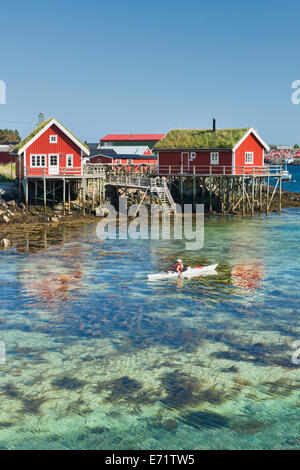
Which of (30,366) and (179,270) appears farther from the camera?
(179,270)

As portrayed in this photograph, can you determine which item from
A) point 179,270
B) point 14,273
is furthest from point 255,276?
point 14,273

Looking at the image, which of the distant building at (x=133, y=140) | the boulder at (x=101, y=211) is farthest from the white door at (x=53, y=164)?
the distant building at (x=133, y=140)

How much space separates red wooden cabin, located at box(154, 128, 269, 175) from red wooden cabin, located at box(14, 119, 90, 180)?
34.4ft

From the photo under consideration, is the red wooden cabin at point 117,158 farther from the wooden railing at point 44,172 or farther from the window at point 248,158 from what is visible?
the wooden railing at point 44,172

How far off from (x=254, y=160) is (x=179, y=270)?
95.9 ft

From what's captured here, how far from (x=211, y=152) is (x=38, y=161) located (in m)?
16.1

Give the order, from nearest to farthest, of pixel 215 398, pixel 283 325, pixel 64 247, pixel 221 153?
pixel 215 398, pixel 283 325, pixel 64 247, pixel 221 153

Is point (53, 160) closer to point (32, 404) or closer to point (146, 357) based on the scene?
point (146, 357)

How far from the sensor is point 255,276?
2403cm

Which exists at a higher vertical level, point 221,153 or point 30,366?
point 221,153

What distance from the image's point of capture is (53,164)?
4372 cm

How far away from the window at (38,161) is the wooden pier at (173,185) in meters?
0.55

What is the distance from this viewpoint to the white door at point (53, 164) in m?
43.3
